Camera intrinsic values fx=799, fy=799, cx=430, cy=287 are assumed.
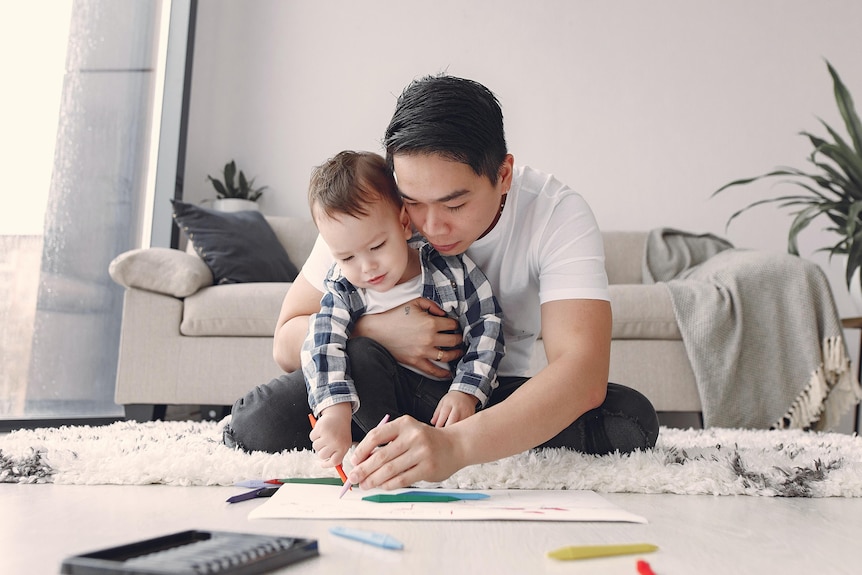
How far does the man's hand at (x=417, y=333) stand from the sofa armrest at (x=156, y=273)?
4.65 ft

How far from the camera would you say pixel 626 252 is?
348 centimetres

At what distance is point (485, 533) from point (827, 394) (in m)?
2.09

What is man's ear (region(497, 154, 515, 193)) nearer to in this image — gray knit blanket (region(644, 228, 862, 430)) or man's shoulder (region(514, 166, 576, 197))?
man's shoulder (region(514, 166, 576, 197))

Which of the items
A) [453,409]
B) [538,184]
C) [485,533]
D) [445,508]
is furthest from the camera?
A: [538,184]

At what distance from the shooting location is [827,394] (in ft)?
8.39

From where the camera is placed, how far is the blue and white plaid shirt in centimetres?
125

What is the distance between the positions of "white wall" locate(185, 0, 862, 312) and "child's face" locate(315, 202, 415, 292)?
8.68 ft

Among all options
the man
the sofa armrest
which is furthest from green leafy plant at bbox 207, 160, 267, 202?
the man

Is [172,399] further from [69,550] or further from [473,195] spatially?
[69,550]

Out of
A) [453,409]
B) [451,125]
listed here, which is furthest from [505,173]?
→ [453,409]

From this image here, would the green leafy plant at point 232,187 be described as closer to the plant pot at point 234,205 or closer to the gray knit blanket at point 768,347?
the plant pot at point 234,205

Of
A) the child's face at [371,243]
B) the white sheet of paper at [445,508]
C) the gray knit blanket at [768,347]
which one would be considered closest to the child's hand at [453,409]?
the white sheet of paper at [445,508]

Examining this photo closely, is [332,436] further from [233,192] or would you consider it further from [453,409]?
[233,192]

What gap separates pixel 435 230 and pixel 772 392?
179 centimetres
